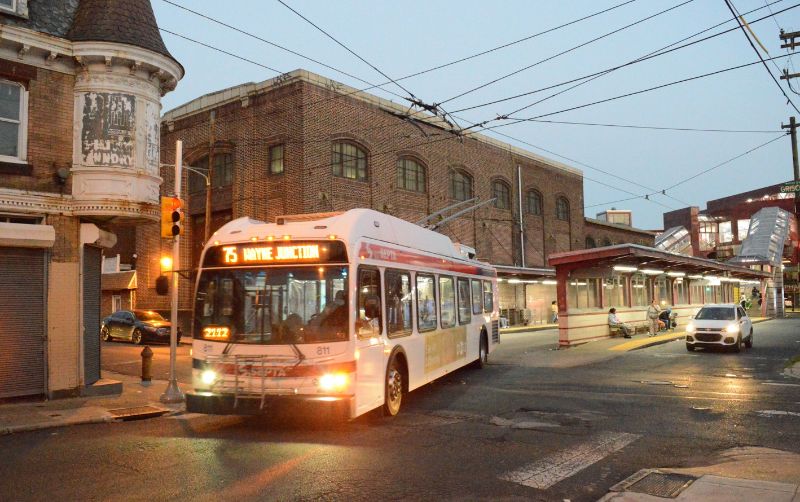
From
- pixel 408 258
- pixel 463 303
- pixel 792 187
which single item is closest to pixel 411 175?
pixel 792 187

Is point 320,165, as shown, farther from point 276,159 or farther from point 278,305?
point 278,305

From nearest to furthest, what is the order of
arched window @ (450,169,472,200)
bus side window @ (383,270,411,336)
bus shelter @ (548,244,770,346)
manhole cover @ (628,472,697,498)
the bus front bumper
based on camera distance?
manhole cover @ (628,472,697,498) → the bus front bumper → bus side window @ (383,270,411,336) → bus shelter @ (548,244,770,346) → arched window @ (450,169,472,200)

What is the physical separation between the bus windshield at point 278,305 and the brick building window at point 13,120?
5815mm

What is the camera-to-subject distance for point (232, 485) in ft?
20.6

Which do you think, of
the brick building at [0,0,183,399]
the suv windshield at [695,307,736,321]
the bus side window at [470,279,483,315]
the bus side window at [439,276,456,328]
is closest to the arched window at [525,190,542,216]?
the suv windshield at [695,307,736,321]

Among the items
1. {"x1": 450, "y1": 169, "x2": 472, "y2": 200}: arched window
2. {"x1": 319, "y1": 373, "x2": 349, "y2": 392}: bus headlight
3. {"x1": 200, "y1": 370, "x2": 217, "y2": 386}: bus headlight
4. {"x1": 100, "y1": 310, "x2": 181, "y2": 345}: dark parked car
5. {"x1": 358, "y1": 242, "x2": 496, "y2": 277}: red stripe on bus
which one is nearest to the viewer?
{"x1": 319, "y1": 373, "x2": 349, "y2": 392}: bus headlight

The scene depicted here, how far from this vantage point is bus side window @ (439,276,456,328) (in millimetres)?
13109

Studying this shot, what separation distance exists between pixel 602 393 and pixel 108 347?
20109 millimetres

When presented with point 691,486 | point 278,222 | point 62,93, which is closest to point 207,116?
point 62,93

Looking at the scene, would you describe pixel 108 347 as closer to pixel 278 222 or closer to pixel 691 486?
pixel 278 222

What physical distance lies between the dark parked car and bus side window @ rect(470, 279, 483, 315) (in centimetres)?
1523

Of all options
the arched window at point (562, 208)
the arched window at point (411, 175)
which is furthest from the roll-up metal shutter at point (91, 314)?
the arched window at point (562, 208)

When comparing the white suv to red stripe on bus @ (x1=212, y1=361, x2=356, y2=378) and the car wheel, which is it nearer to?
red stripe on bus @ (x1=212, y1=361, x2=356, y2=378)

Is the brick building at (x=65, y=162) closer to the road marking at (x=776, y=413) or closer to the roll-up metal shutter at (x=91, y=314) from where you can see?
the roll-up metal shutter at (x=91, y=314)
